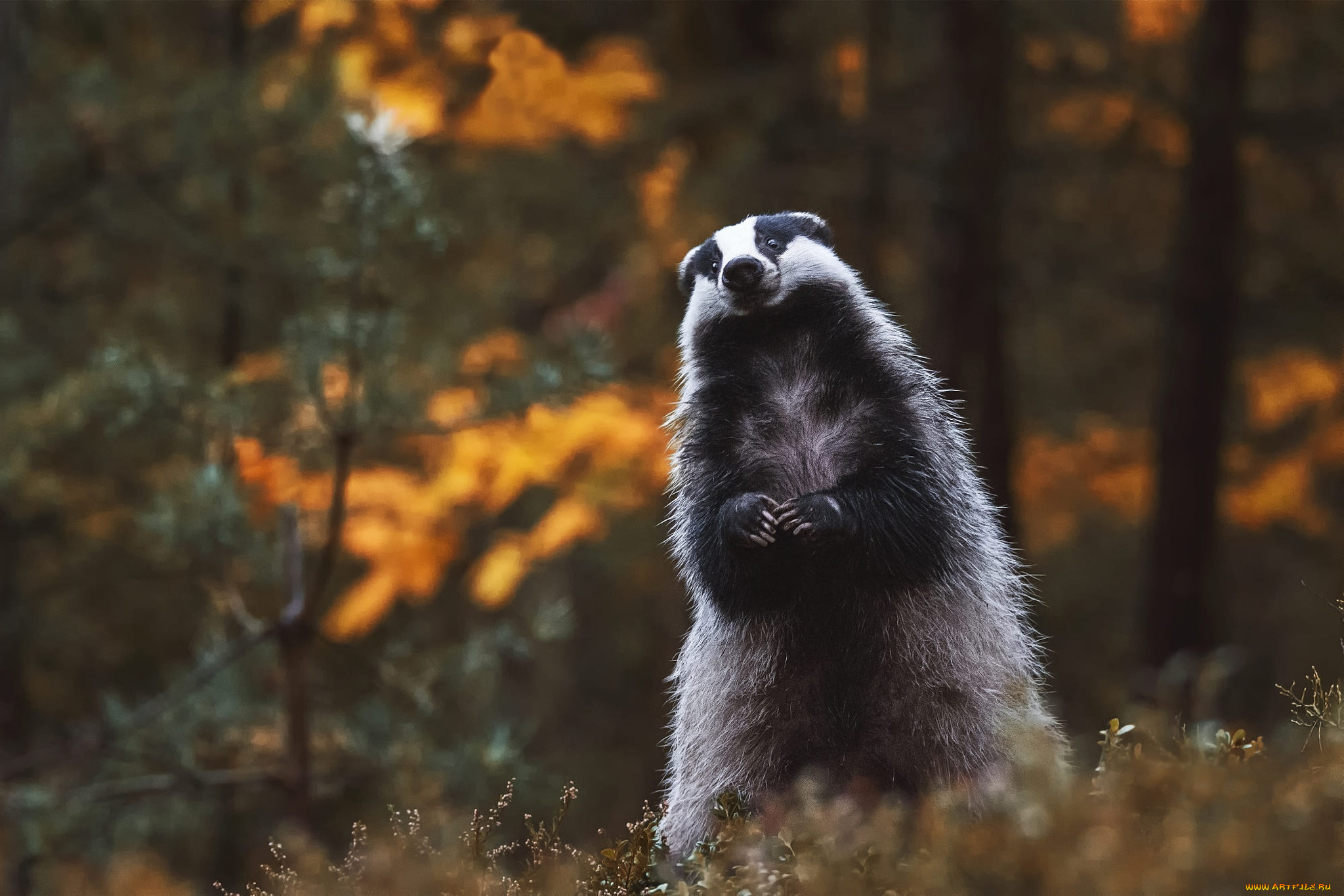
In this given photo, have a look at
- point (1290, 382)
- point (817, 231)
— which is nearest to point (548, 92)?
point (817, 231)

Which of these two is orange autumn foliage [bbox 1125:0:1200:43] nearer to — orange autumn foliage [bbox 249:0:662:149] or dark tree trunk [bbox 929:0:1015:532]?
dark tree trunk [bbox 929:0:1015:532]

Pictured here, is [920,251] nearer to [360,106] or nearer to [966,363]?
[966,363]

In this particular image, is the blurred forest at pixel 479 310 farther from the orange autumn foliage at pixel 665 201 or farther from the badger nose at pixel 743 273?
the badger nose at pixel 743 273

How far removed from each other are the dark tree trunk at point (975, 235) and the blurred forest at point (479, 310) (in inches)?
1.1

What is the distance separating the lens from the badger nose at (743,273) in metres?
3.49

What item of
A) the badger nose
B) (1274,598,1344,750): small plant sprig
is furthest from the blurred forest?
(1274,598,1344,750): small plant sprig

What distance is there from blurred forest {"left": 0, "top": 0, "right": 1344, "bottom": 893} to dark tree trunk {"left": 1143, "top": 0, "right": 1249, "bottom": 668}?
0.03 m

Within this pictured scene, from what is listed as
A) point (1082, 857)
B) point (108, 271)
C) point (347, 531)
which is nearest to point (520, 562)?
point (347, 531)

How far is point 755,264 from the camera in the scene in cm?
349

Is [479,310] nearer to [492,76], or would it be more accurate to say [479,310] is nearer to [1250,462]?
[492,76]

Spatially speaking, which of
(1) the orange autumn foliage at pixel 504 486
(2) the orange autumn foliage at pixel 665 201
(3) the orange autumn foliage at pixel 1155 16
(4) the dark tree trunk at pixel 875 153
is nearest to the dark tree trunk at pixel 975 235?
(4) the dark tree trunk at pixel 875 153

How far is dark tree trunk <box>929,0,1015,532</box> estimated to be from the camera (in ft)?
24.9

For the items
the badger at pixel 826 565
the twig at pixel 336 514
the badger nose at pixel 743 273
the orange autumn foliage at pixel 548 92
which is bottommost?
the badger at pixel 826 565

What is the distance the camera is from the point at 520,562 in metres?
A: 8.55
